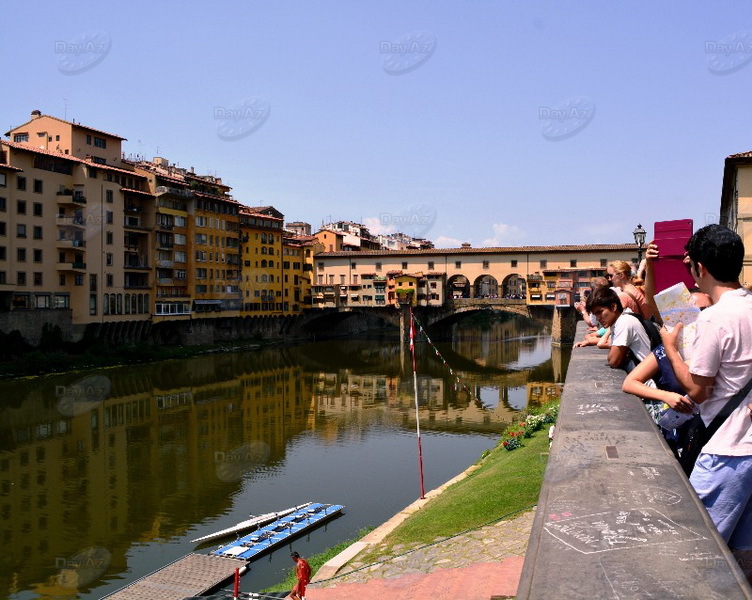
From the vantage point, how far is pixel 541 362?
57.2 m

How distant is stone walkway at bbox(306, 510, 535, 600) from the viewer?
9.33 m

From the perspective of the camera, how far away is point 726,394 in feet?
10.9

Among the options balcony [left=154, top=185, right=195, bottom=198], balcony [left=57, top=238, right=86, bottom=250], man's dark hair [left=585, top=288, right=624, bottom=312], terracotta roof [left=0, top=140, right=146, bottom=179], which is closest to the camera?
man's dark hair [left=585, top=288, right=624, bottom=312]

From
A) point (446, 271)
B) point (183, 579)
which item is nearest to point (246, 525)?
point (183, 579)

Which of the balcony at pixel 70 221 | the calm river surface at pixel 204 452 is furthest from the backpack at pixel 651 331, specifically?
the balcony at pixel 70 221

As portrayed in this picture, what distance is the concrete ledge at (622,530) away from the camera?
261 cm

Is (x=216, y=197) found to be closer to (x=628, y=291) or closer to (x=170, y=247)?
(x=170, y=247)

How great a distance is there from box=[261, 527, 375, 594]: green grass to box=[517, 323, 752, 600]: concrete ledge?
10605mm

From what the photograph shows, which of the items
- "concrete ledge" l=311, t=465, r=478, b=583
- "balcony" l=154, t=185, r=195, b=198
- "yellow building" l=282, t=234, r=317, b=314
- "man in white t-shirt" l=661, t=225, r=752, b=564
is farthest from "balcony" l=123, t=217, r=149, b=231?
"man in white t-shirt" l=661, t=225, r=752, b=564

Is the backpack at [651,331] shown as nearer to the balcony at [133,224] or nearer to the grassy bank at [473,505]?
the grassy bank at [473,505]

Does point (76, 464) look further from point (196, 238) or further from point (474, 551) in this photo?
point (196, 238)

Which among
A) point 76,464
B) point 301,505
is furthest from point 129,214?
point 301,505

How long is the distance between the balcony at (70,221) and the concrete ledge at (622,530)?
51.8 meters

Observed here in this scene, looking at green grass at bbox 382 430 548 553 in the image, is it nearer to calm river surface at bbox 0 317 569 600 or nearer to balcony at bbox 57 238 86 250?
calm river surface at bbox 0 317 569 600
